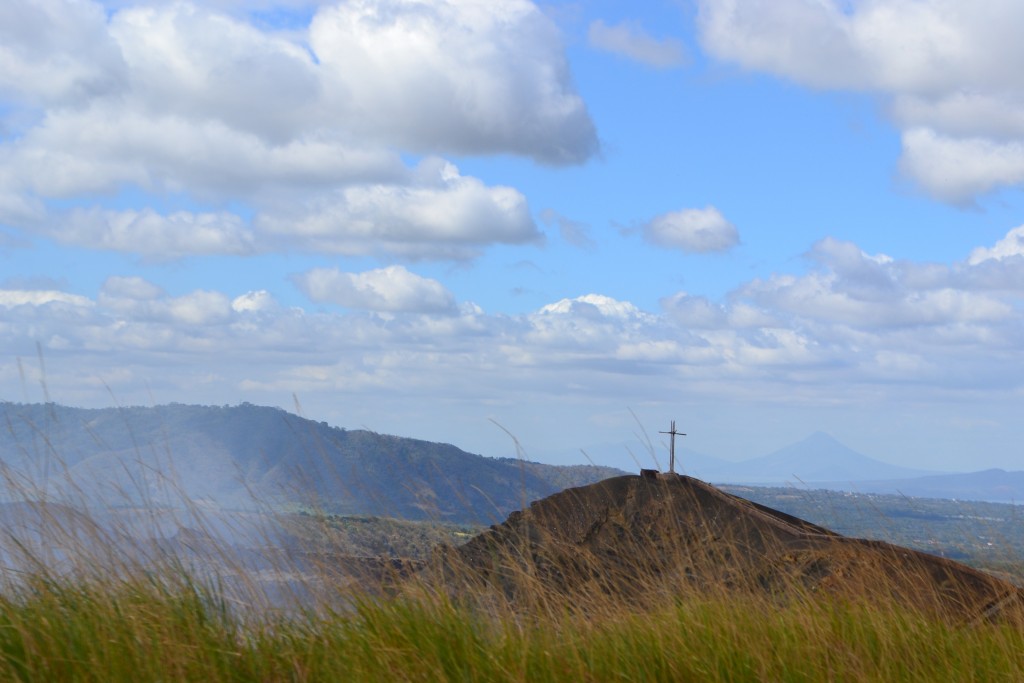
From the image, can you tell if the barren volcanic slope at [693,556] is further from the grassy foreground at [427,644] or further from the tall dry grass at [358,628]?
the grassy foreground at [427,644]

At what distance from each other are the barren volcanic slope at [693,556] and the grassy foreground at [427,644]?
590mm

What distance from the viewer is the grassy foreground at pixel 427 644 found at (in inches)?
174

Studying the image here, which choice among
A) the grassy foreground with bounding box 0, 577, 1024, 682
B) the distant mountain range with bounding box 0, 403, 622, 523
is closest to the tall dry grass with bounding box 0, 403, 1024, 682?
the grassy foreground with bounding box 0, 577, 1024, 682

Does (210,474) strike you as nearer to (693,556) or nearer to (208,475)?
(208,475)

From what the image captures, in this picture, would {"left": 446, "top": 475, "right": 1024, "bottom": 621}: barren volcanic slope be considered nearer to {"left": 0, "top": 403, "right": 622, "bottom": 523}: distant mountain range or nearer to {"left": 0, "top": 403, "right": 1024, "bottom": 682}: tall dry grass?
{"left": 0, "top": 403, "right": 1024, "bottom": 682}: tall dry grass

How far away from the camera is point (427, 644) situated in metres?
4.60

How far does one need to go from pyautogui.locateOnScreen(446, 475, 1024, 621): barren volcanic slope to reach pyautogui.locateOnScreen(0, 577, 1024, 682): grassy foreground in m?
0.59

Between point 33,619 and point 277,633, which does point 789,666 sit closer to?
point 277,633

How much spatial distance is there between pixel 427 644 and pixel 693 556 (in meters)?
3.57

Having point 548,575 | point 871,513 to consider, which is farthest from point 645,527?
point 871,513

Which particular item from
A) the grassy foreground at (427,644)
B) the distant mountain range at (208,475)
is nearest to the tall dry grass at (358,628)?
the grassy foreground at (427,644)

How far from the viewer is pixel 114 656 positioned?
437 centimetres

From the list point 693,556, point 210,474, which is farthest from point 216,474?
point 693,556

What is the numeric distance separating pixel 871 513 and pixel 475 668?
4.27 metres
